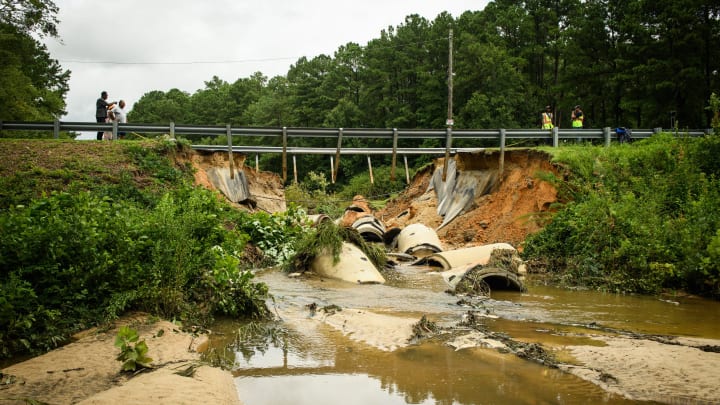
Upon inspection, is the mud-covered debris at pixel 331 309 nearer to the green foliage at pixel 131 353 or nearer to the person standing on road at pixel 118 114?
the green foliage at pixel 131 353

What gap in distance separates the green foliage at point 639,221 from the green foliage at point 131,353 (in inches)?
355

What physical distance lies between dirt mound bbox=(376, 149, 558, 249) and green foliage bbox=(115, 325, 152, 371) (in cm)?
1203

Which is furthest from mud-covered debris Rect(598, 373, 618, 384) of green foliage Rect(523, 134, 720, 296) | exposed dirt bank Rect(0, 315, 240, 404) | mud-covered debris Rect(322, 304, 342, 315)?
green foliage Rect(523, 134, 720, 296)

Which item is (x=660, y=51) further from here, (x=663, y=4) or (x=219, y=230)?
(x=219, y=230)

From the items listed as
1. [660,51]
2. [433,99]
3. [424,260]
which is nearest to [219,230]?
[424,260]

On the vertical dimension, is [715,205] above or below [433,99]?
below

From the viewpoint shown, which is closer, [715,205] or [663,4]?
[715,205]

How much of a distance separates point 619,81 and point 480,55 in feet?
34.7

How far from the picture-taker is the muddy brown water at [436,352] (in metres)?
4.98

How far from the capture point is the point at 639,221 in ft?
39.4

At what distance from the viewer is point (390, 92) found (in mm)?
51719

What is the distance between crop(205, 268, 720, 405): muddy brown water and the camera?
498 centimetres

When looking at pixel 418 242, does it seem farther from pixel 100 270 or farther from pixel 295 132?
pixel 100 270

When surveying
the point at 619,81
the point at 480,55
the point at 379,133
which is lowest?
the point at 379,133
